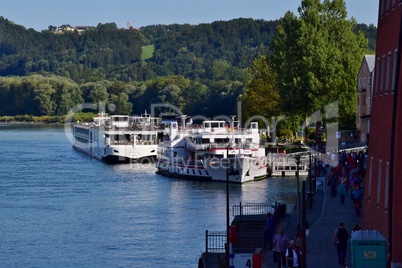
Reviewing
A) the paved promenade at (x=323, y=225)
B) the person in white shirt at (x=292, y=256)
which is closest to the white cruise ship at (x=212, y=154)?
the paved promenade at (x=323, y=225)

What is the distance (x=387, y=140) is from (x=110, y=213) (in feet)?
81.5

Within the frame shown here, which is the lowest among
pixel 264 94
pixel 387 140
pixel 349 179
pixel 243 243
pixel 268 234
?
pixel 243 243

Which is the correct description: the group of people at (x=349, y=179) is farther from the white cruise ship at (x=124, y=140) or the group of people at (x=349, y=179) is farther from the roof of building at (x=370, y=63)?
the white cruise ship at (x=124, y=140)

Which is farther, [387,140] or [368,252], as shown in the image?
[387,140]

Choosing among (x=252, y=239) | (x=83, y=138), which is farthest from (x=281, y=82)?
(x=252, y=239)

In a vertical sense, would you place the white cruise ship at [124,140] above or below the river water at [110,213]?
above

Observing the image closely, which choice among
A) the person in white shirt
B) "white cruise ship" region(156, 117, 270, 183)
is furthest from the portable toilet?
"white cruise ship" region(156, 117, 270, 183)

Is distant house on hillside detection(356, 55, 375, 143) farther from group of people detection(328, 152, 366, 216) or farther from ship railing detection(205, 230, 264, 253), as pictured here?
ship railing detection(205, 230, 264, 253)

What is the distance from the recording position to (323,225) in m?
36.0

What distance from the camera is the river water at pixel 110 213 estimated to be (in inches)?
1496

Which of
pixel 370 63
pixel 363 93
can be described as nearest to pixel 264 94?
pixel 363 93

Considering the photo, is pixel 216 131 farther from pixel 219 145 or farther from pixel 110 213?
pixel 110 213

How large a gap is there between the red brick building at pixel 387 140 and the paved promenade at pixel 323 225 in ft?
4.74

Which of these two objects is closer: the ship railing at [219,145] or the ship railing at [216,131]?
the ship railing at [219,145]
